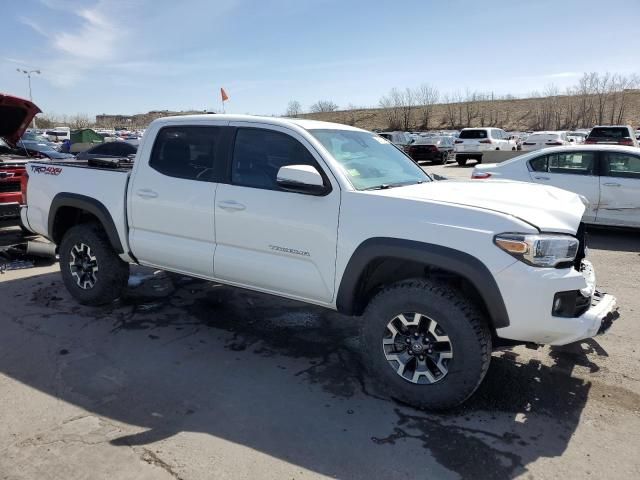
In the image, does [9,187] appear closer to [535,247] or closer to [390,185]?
[390,185]

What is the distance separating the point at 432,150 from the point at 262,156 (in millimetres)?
23946

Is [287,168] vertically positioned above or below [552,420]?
above

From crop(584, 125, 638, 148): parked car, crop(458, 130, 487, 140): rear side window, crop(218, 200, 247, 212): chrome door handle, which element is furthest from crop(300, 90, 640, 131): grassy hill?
crop(218, 200, 247, 212): chrome door handle

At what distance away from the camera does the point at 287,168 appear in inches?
137

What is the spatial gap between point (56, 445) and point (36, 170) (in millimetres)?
3523

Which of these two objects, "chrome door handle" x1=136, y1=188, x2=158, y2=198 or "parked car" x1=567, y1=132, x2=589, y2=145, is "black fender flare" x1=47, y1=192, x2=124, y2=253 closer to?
"chrome door handle" x1=136, y1=188, x2=158, y2=198

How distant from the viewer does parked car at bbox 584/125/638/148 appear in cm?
2050

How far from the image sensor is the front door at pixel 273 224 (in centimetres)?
362

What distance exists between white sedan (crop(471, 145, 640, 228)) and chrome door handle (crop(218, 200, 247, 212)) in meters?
5.10

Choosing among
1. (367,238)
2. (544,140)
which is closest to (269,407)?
(367,238)

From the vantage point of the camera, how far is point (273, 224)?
12.5 feet

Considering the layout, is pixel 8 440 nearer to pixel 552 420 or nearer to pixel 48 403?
pixel 48 403

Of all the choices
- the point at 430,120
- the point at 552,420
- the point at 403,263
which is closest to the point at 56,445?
the point at 403,263

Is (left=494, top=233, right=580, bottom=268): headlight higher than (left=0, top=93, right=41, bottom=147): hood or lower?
lower
